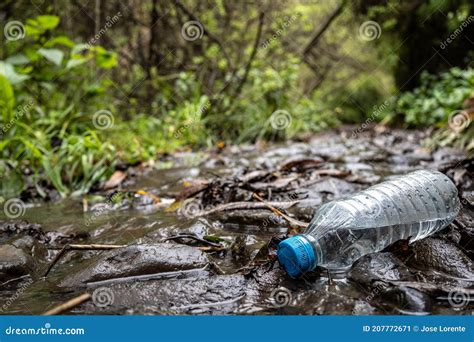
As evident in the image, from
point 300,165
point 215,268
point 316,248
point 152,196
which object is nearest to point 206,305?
point 215,268

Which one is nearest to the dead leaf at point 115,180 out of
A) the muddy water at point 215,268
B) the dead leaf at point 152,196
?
the dead leaf at point 152,196

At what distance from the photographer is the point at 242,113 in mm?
6801

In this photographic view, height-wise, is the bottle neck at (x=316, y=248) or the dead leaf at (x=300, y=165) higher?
the dead leaf at (x=300, y=165)

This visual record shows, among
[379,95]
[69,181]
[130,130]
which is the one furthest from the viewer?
[379,95]

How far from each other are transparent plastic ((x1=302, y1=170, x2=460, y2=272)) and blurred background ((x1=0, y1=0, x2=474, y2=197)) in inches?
96.1

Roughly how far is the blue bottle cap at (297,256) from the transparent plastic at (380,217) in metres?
0.05

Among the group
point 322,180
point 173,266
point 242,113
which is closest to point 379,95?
point 242,113

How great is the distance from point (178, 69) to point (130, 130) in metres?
2.94

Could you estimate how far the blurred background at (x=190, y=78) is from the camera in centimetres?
368

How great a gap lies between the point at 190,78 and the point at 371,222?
5539 mm

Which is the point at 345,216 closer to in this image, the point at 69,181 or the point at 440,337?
the point at 440,337

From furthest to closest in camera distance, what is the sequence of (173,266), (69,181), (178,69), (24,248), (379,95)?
(379,95) < (178,69) < (69,181) < (24,248) < (173,266)

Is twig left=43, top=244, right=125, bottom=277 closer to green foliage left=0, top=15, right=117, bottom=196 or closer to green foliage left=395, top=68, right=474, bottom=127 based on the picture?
green foliage left=0, top=15, right=117, bottom=196

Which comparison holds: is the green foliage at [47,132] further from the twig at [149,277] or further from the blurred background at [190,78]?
the twig at [149,277]
